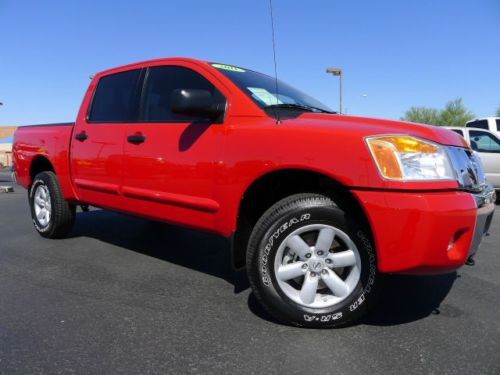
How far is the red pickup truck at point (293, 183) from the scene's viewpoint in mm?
2293

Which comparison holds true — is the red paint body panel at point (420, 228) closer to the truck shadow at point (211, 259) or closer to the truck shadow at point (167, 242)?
the truck shadow at point (211, 259)

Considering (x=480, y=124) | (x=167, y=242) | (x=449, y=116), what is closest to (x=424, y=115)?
(x=449, y=116)

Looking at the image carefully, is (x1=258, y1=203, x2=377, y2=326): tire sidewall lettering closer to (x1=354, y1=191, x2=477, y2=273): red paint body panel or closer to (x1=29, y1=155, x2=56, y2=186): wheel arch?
(x1=354, y1=191, x2=477, y2=273): red paint body panel

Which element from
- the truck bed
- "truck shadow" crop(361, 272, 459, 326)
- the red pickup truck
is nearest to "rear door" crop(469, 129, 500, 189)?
"truck shadow" crop(361, 272, 459, 326)

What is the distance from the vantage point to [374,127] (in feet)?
8.14

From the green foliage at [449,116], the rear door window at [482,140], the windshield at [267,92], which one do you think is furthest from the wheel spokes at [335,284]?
the green foliage at [449,116]

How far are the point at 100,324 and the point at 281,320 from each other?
106 centimetres

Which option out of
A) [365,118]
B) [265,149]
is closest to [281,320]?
[265,149]

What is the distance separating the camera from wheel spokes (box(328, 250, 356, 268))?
2475 mm

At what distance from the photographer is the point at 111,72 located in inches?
168

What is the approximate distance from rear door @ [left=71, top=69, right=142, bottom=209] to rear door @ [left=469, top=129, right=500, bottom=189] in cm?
795

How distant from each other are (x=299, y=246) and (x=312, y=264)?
0.41 ft

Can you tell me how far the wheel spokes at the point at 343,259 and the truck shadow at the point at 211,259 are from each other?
0.20 meters

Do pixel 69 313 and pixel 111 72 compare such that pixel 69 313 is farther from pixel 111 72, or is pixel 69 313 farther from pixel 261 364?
pixel 111 72
